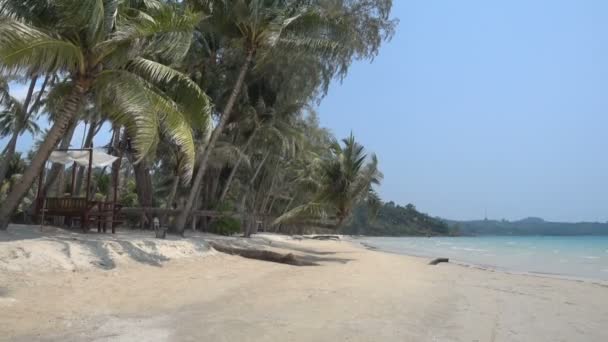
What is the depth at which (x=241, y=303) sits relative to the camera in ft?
21.2

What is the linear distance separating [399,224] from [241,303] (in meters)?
109

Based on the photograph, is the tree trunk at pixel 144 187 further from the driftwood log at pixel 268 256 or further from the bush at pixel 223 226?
the driftwood log at pixel 268 256

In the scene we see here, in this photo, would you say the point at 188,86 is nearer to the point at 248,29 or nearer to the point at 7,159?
the point at 248,29

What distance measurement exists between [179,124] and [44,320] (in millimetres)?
6022

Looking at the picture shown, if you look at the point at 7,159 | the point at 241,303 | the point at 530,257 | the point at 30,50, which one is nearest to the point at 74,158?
the point at 7,159

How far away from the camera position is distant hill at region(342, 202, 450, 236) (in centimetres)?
9744

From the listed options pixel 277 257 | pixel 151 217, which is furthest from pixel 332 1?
pixel 151 217

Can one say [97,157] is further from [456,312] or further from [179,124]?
[456,312]

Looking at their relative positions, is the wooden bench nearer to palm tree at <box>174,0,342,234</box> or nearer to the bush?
palm tree at <box>174,0,342,234</box>

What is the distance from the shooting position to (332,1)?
1647cm

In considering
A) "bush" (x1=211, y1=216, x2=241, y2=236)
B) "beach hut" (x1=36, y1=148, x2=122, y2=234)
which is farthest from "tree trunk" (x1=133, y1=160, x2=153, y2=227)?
"beach hut" (x1=36, y1=148, x2=122, y2=234)

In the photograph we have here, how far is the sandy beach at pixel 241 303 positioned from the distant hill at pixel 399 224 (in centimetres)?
8389

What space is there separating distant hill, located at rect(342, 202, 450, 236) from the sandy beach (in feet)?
275

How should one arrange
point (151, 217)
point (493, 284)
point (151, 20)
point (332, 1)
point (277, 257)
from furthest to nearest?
point (151, 217) → point (332, 1) → point (277, 257) → point (493, 284) → point (151, 20)
